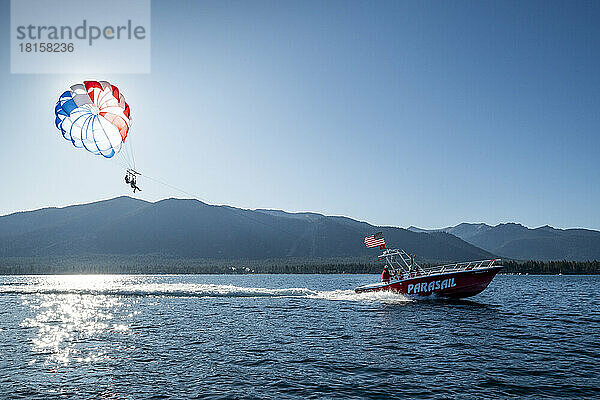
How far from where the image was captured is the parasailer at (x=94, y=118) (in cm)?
3145

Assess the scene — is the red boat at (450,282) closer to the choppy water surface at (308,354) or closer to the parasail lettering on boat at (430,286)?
the parasail lettering on boat at (430,286)

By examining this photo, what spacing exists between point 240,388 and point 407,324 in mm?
16364

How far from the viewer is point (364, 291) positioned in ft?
154

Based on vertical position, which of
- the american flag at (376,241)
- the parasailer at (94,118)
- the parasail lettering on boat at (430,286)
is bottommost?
the parasail lettering on boat at (430,286)

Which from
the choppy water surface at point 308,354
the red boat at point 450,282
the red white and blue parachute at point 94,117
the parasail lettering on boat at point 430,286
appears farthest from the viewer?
the parasail lettering on boat at point 430,286

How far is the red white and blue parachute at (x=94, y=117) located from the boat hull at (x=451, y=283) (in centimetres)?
2964

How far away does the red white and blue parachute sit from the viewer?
31453 mm

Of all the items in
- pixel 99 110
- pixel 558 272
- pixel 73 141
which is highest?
pixel 99 110

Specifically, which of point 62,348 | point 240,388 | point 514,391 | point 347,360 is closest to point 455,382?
point 514,391

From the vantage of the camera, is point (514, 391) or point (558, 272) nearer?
point (514, 391)

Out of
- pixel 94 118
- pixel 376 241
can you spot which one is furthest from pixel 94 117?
pixel 376 241

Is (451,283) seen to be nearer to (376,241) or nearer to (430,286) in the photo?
(430,286)

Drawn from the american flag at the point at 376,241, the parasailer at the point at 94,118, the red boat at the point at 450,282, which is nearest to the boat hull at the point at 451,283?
the red boat at the point at 450,282

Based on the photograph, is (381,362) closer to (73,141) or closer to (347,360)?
(347,360)
